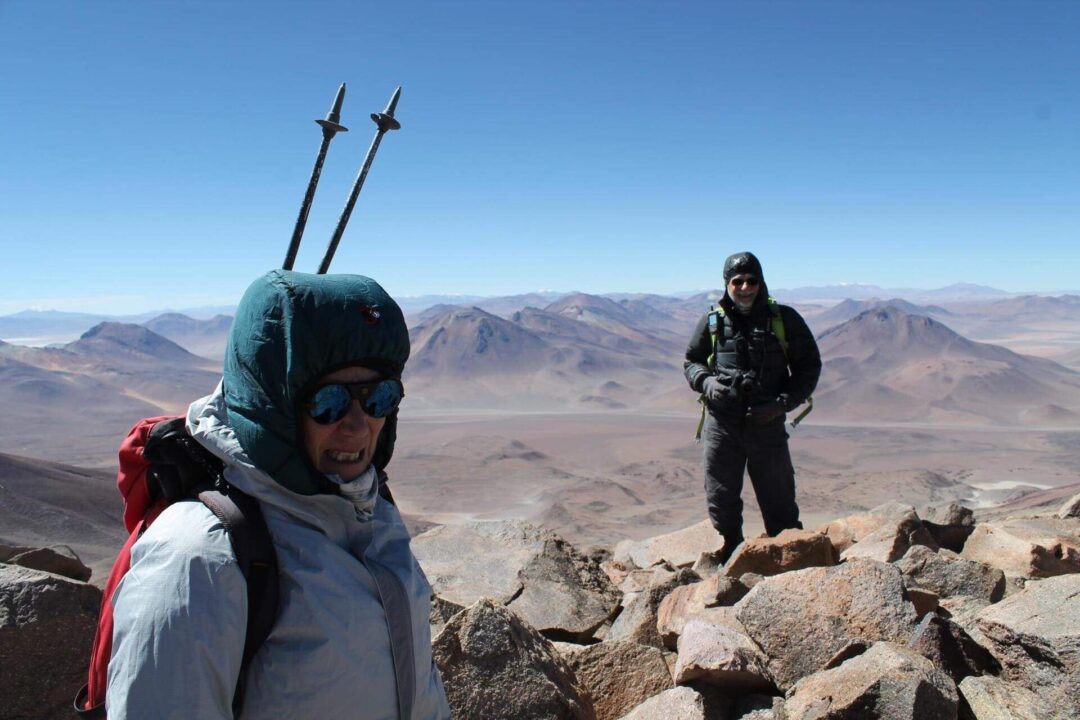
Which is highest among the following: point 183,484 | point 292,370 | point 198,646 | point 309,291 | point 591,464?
point 309,291

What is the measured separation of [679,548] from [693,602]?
3.20 meters

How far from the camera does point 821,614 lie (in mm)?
2873

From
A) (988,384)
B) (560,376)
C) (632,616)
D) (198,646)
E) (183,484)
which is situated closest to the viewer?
(198,646)

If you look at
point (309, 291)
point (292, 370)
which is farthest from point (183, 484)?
point (309, 291)

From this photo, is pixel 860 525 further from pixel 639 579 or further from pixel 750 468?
Answer: pixel 639 579

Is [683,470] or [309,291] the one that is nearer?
[309,291]

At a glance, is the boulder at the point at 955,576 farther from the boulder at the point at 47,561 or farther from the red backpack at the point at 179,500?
the boulder at the point at 47,561

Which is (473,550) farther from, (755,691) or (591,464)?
(591,464)

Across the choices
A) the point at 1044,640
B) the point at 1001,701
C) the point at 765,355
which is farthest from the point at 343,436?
the point at 765,355

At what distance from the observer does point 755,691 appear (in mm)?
2701

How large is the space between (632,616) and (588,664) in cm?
89

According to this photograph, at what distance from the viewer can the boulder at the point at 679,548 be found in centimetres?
654

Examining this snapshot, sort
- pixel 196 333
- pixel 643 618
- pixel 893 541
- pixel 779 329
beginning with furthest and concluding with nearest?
pixel 196 333, pixel 779 329, pixel 893 541, pixel 643 618

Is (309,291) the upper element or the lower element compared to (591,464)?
upper
